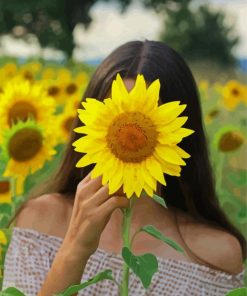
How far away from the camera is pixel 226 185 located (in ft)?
9.15

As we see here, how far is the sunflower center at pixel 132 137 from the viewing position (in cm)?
75

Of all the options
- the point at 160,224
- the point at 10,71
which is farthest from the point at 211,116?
the point at 160,224

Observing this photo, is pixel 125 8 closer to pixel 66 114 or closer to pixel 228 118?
pixel 228 118

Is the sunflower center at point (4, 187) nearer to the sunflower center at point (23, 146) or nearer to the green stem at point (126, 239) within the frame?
the sunflower center at point (23, 146)

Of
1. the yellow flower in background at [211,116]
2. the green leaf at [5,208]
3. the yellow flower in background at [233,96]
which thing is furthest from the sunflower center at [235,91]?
the green leaf at [5,208]

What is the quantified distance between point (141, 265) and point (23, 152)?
0.90m

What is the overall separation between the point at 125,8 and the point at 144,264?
11187mm

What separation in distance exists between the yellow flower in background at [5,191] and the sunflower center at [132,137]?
1.06 meters

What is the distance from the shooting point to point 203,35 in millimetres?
20906

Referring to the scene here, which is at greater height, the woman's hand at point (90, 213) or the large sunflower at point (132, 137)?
the large sunflower at point (132, 137)

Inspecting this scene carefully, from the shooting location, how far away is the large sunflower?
2.44ft

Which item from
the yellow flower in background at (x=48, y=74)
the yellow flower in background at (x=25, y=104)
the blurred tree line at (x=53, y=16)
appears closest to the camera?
the yellow flower in background at (x=25, y=104)

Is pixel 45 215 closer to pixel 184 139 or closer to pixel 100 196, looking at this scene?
pixel 184 139

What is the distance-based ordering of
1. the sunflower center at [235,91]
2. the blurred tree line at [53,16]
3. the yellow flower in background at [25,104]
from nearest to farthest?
the yellow flower in background at [25,104], the sunflower center at [235,91], the blurred tree line at [53,16]
